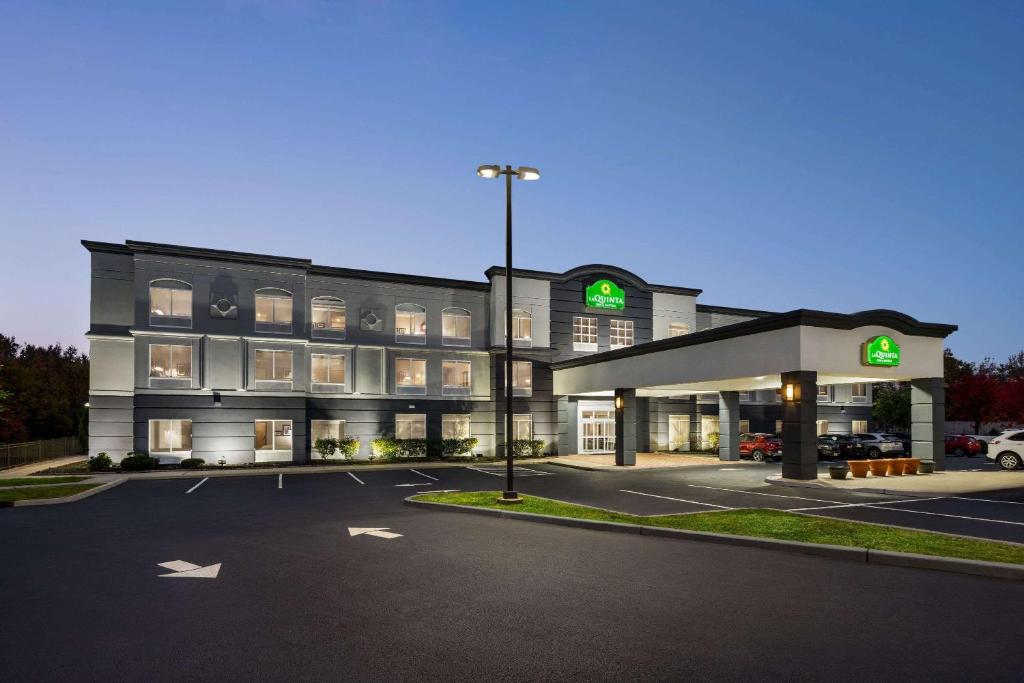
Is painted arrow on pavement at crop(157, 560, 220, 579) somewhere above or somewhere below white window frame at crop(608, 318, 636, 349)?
below

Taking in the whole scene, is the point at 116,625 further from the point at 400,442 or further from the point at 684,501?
the point at 400,442

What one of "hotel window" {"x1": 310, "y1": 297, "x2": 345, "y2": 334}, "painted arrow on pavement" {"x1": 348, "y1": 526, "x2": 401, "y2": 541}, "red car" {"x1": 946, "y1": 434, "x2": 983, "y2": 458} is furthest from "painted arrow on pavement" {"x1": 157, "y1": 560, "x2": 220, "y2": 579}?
"red car" {"x1": 946, "y1": 434, "x2": 983, "y2": 458}

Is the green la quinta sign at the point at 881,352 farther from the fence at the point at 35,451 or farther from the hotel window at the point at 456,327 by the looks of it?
the fence at the point at 35,451

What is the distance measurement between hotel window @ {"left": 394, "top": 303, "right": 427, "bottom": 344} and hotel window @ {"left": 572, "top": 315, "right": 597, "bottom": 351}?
9.72 metres

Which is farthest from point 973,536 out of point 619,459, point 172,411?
point 172,411

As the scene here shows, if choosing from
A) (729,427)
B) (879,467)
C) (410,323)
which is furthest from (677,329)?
(879,467)

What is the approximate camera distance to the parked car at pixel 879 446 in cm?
3519

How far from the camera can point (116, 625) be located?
23.5 feet

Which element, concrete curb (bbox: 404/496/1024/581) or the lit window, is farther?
the lit window

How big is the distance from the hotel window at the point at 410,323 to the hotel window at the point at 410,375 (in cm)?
125

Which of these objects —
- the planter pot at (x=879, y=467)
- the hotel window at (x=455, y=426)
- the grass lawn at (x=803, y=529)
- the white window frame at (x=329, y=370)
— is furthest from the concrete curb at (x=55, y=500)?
the planter pot at (x=879, y=467)

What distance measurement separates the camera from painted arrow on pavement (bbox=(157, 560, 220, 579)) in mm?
9398

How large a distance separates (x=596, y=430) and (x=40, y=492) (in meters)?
29.4

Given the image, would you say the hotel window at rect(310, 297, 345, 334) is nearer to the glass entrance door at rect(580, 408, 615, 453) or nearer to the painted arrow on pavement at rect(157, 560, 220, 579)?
the glass entrance door at rect(580, 408, 615, 453)
